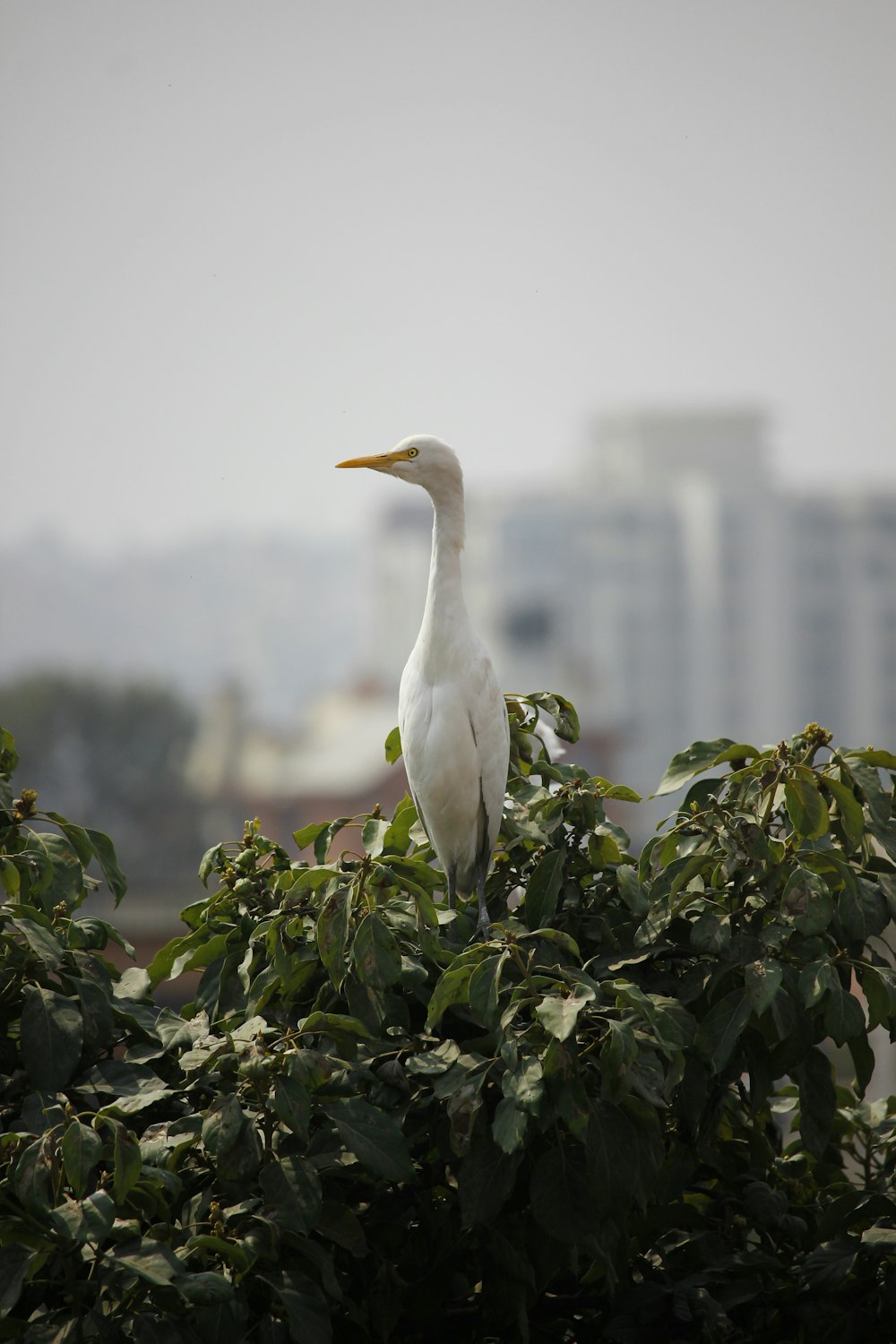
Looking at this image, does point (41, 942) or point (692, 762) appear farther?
point (692, 762)

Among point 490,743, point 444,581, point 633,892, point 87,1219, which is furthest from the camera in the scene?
point 444,581

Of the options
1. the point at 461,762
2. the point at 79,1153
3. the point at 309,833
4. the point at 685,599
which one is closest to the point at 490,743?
the point at 461,762

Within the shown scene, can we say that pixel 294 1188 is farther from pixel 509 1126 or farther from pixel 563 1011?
pixel 563 1011

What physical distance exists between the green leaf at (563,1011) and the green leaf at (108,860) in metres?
1.10

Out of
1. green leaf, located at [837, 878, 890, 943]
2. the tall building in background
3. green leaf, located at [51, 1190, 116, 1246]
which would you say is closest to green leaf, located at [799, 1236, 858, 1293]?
green leaf, located at [837, 878, 890, 943]

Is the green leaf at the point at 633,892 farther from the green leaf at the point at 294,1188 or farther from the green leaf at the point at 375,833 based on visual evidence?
the green leaf at the point at 294,1188

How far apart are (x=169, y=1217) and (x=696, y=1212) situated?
1189 millimetres

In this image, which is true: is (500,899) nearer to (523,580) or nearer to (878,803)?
(878,803)

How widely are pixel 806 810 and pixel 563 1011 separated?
0.69 meters

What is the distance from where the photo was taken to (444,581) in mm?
3498

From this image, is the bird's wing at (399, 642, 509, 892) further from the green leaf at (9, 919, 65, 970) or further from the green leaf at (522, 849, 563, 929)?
the green leaf at (9, 919, 65, 970)

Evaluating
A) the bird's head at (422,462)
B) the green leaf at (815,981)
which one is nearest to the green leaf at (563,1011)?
the green leaf at (815,981)

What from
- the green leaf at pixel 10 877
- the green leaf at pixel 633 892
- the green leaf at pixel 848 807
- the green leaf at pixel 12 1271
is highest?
the green leaf at pixel 848 807

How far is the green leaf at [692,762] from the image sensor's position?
3.08 m
